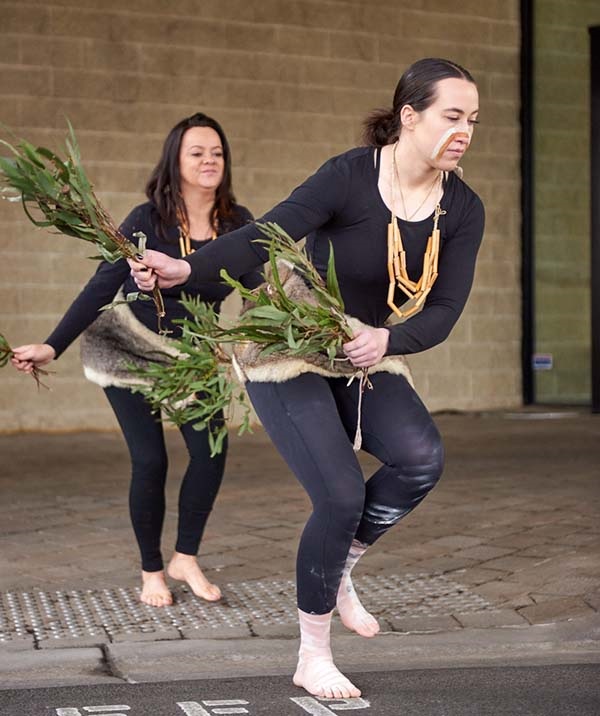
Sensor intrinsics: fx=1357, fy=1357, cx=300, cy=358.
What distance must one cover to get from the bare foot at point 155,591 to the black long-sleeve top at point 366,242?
166 centimetres

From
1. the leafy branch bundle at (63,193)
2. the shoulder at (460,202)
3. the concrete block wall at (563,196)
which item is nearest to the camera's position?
the leafy branch bundle at (63,193)

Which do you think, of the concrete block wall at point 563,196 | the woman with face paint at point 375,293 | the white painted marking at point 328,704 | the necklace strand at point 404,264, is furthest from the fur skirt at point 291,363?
the concrete block wall at point 563,196

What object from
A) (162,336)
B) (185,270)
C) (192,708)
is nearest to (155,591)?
(162,336)

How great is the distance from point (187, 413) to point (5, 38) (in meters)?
7.27

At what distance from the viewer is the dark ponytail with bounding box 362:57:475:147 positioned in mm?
4066

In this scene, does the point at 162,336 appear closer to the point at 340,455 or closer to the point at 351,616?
the point at 351,616

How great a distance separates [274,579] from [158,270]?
2392mm

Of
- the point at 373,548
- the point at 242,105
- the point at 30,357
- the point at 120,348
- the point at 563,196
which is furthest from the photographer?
the point at 563,196

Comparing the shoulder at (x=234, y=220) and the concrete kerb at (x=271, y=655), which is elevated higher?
the shoulder at (x=234, y=220)

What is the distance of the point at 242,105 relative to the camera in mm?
12141

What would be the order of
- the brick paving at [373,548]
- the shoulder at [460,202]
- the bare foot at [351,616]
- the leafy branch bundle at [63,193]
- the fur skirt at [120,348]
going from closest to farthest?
1. the leafy branch bundle at [63,193]
2. the shoulder at [460,202]
3. the bare foot at [351,616]
4. the brick paving at [373,548]
5. the fur skirt at [120,348]

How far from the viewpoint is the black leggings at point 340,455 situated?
4004 millimetres

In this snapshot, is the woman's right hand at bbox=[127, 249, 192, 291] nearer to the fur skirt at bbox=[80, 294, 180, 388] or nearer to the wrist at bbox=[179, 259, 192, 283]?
the wrist at bbox=[179, 259, 192, 283]

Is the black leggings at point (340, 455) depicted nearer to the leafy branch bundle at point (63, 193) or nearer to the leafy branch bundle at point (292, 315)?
the leafy branch bundle at point (292, 315)
